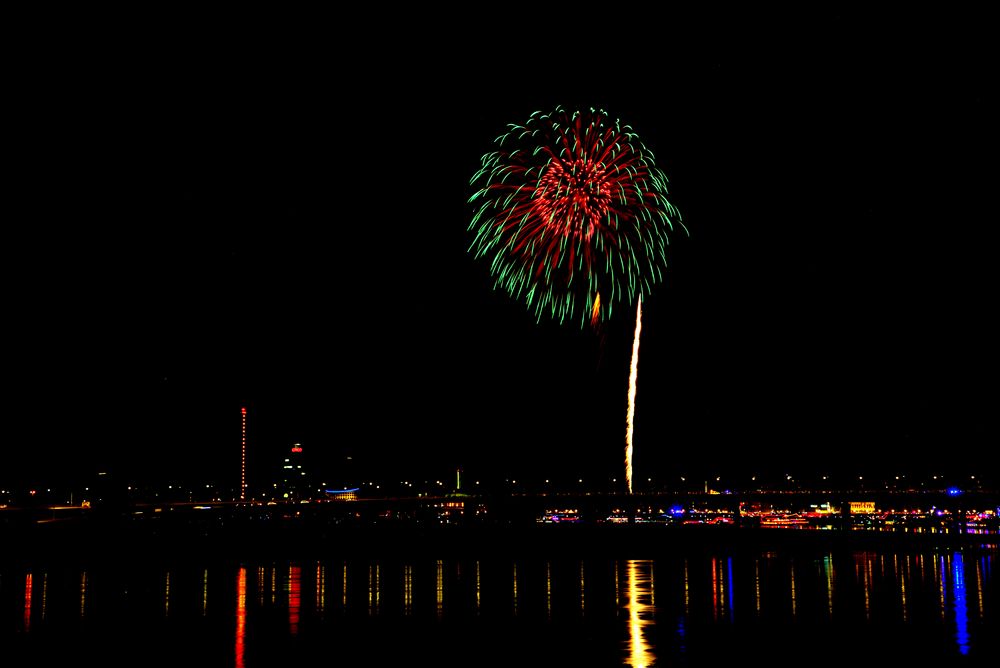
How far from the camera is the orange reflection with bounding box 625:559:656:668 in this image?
62.0ft

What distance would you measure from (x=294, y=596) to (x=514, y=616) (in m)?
8.61

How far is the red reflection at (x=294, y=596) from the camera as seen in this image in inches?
991

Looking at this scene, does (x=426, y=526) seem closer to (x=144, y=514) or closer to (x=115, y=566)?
(x=144, y=514)

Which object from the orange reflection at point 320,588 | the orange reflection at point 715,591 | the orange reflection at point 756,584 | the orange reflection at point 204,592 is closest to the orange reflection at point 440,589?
the orange reflection at point 320,588

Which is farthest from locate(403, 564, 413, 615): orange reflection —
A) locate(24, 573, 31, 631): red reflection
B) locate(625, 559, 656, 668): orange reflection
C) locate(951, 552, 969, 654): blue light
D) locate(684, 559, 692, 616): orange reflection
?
locate(951, 552, 969, 654): blue light

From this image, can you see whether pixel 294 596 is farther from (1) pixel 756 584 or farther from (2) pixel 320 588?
(1) pixel 756 584

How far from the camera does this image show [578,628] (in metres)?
23.6

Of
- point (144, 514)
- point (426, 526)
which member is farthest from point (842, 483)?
point (144, 514)

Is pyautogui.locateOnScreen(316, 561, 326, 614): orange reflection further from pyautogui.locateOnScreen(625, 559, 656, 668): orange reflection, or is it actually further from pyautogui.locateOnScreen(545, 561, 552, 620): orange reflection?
pyautogui.locateOnScreen(625, 559, 656, 668): orange reflection

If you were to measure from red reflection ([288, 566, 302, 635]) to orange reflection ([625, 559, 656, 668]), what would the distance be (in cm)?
663

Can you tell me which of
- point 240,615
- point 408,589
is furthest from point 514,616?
point 408,589

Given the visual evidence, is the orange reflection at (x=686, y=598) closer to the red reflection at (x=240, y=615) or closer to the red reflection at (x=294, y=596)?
the red reflection at (x=294, y=596)

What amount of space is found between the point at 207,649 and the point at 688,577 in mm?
21291

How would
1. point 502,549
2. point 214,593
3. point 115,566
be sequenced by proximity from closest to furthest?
1. point 214,593
2. point 115,566
3. point 502,549
